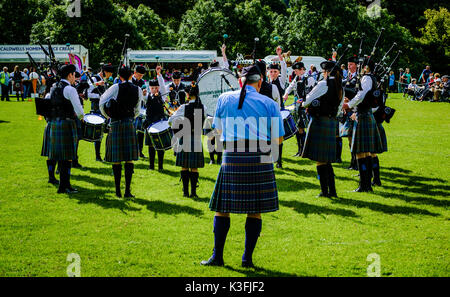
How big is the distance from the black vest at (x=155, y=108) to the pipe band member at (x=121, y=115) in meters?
2.03

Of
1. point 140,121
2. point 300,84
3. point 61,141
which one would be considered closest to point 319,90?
point 300,84

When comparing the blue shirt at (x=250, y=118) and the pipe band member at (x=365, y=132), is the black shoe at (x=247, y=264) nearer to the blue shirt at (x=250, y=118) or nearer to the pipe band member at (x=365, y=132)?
the blue shirt at (x=250, y=118)

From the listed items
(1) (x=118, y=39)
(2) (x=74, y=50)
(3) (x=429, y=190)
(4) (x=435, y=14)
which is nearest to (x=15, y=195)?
(3) (x=429, y=190)

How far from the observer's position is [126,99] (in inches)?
252

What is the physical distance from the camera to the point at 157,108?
872cm

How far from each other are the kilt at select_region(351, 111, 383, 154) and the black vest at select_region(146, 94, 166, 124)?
12.0 ft

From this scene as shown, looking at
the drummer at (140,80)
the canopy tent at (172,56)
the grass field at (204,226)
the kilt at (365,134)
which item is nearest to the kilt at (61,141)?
the grass field at (204,226)

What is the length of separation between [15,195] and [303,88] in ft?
19.0

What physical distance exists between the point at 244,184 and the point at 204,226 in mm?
1741

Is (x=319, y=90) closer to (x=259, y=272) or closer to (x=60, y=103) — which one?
(x=259, y=272)

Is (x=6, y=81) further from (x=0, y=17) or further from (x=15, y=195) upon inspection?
(x=15, y=195)

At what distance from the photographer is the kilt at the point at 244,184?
3.95m

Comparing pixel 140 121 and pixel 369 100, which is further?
pixel 140 121

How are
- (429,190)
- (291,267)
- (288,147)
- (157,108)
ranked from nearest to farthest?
1. (291,267)
2. (429,190)
3. (157,108)
4. (288,147)
